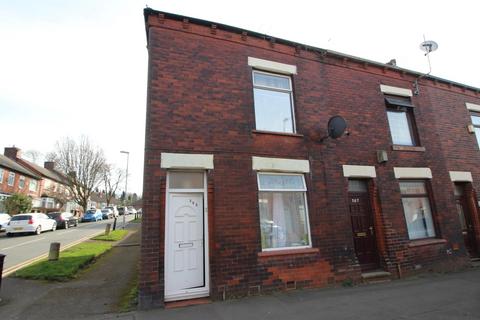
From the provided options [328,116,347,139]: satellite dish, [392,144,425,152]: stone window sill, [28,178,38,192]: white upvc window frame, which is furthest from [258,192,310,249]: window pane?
[28,178,38,192]: white upvc window frame

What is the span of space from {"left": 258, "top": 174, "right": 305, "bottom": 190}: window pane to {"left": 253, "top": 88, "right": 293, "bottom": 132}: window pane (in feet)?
4.35

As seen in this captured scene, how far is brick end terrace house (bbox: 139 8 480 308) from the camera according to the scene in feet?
19.1

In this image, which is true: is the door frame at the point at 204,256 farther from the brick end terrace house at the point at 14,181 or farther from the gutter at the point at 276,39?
the brick end terrace house at the point at 14,181

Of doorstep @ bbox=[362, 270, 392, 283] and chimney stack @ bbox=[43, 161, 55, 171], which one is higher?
chimney stack @ bbox=[43, 161, 55, 171]

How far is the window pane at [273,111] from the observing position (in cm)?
733

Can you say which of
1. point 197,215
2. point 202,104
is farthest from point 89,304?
point 202,104

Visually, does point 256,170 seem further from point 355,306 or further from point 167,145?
point 355,306

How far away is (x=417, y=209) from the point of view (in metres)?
8.33

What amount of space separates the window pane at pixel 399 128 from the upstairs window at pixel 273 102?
3842 millimetres

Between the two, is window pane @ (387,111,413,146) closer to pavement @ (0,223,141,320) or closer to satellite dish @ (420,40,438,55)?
satellite dish @ (420,40,438,55)

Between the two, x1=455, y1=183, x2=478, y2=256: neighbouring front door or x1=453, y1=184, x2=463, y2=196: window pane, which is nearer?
x1=455, y1=183, x2=478, y2=256: neighbouring front door

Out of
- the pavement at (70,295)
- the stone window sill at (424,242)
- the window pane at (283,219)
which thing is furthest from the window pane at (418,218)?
the pavement at (70,295)

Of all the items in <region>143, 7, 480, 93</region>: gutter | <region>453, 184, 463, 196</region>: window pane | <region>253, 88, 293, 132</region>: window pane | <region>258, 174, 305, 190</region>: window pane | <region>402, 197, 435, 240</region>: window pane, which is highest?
<region>143, 7, 480, 93</region>: gutter

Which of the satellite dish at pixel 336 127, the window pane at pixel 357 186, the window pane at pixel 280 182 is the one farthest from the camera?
the window pane at pixel 357 186
